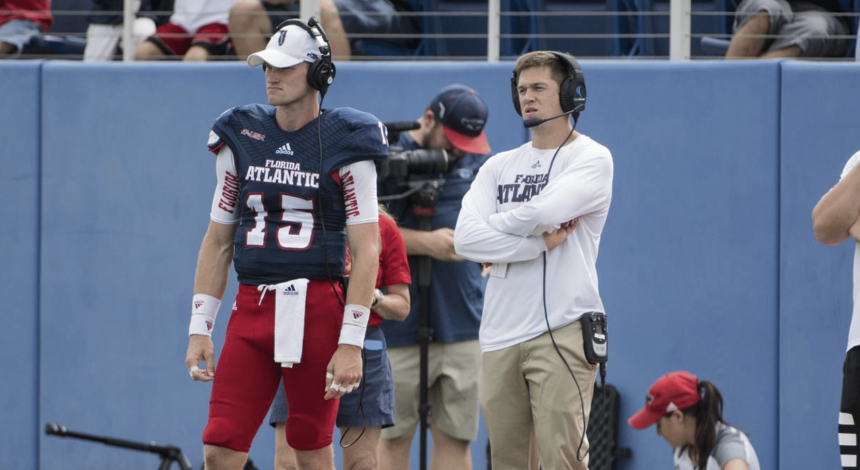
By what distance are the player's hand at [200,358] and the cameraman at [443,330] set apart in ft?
5.88

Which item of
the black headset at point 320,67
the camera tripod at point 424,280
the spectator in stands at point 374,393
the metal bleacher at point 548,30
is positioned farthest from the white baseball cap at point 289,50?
the metal bleacher at point 548,30

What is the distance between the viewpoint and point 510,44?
8359mm

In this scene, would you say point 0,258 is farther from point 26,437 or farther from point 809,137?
point 809,137

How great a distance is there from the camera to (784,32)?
6.75m

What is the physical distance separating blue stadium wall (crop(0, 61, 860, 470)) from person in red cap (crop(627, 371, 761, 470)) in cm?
68

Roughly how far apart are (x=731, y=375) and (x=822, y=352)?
1.49 feet

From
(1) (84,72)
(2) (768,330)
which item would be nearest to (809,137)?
(2) (768,330)

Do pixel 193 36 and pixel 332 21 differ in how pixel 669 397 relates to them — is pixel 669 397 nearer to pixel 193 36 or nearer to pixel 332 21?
pixel 332 21

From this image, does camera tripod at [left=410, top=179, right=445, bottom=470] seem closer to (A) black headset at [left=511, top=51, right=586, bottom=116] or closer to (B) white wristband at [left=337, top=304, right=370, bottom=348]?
(A) black headset at [left=511, top=51, right=586, bottom=116]

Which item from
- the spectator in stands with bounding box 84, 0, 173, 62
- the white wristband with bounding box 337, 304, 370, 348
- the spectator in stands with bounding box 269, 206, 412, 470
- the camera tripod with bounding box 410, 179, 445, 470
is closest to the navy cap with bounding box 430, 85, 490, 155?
the camera tripod with bounding box 410, 179, 445, 470

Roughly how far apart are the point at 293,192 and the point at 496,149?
8.88 feet

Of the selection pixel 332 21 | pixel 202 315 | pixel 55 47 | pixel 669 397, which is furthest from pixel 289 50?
pixel 55 47

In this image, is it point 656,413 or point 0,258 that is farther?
point 0,258

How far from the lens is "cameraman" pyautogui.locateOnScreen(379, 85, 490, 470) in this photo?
600cm
